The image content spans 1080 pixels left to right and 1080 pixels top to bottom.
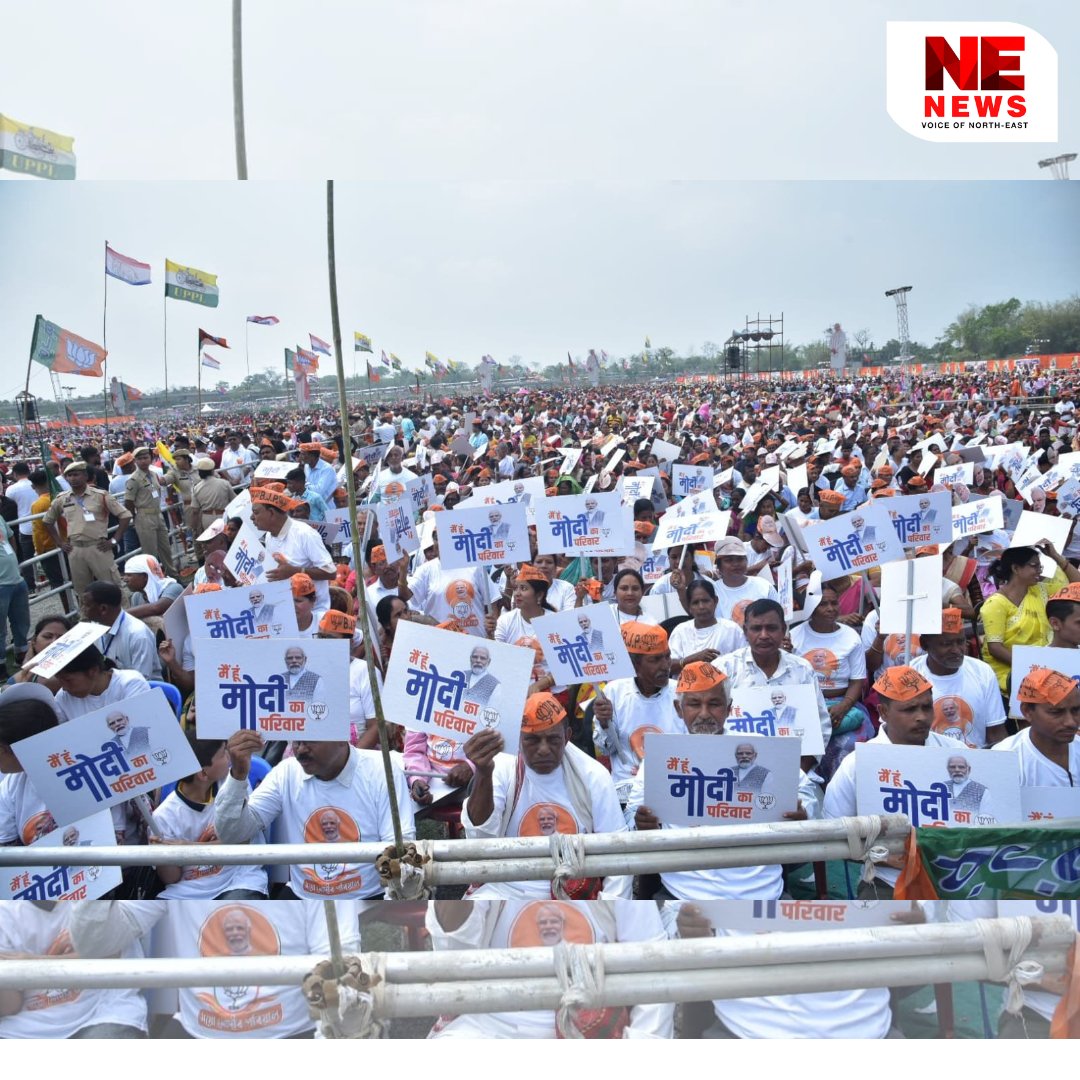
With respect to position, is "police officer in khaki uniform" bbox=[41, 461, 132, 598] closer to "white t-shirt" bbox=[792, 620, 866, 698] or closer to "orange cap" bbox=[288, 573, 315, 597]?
"orange cap" bbox=[288, 573, 315, 597]

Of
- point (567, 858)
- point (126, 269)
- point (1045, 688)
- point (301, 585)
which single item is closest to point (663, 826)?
point (567, 858)

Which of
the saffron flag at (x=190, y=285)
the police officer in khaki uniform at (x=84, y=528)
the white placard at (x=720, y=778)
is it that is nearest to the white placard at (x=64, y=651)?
the white placard at (x=720, y=778)

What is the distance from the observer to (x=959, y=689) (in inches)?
208

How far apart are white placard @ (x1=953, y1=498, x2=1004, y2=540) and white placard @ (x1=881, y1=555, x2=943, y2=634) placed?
2.70 m

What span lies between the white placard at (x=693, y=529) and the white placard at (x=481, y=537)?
1.36m

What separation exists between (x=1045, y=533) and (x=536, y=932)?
6.16 m

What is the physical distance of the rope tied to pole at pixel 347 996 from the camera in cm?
174

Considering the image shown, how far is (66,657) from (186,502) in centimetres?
1111

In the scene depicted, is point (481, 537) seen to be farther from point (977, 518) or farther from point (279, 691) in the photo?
point (977, 518)

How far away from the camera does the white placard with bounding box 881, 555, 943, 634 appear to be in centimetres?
541

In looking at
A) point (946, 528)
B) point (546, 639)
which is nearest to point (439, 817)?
point (546, 639)

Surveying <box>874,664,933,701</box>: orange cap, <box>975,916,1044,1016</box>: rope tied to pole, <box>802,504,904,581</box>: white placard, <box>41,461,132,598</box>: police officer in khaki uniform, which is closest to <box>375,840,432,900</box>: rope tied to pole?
<box>975,916,1044,1016</box>: rope tied to pole
